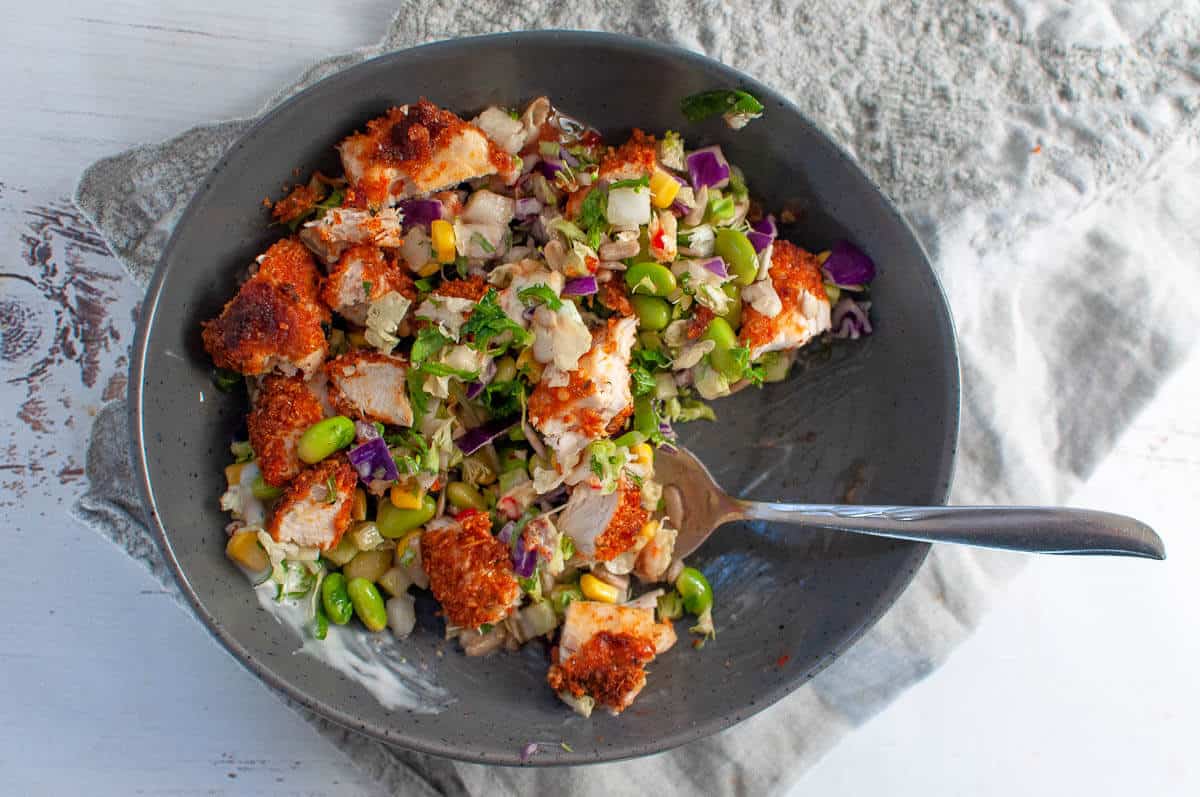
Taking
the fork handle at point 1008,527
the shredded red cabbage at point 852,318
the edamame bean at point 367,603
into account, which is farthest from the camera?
the shredded red cabbage at point 852,318

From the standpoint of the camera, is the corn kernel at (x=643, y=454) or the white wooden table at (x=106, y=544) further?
the white wooden table at (x=106, y=544)

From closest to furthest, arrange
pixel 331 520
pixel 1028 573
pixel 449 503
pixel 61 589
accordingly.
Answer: pixel 331 520 → pixel 449 503 → pixel 61 589 → pixel 1028 573

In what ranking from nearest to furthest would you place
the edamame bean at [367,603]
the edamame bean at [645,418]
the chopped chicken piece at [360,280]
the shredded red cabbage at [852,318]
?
the chopped chicken piece at [360,280] → the edamame bean at [367,603] → the edamame bean at [645,418] → the shredded red cabbage at [852,318]

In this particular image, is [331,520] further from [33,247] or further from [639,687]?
[33,247]

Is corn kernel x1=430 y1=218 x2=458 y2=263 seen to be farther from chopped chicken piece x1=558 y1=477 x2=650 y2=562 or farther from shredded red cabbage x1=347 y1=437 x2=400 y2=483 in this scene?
chopped chicken piece x1=558 y1=477 x2=650 y2=562

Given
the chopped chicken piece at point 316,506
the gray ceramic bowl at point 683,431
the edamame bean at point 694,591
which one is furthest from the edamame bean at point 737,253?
the chopped chicken piece at point 316,506

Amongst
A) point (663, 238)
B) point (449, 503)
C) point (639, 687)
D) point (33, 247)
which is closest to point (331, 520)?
point (449, 503)

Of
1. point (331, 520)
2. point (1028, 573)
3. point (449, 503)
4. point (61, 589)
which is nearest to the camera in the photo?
point (331, 520)

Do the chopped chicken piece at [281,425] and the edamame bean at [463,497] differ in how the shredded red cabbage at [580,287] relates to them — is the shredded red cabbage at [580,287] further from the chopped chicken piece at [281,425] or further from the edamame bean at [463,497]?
the chopped chicken piece at [281,425]

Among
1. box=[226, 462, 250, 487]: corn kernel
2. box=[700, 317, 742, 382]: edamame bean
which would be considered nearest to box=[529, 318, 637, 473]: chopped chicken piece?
box=[700, 317, 742, 382]: edamame bean
